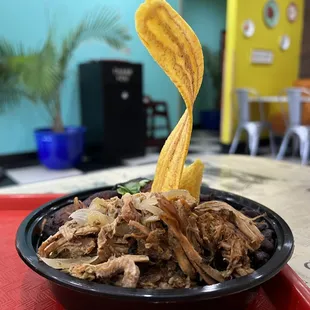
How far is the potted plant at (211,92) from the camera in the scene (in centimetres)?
609

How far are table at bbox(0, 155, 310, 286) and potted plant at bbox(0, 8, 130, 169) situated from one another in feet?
6.11

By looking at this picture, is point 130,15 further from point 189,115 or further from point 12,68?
point 189,115

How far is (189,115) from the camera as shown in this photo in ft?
1.62

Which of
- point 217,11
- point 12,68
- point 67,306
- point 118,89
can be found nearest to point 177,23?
point 67,306

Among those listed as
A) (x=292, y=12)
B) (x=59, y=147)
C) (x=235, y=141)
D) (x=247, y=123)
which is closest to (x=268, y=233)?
(x=59, y=147)

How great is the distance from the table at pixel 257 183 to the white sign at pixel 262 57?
331 cm

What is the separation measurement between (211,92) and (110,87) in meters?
3.66

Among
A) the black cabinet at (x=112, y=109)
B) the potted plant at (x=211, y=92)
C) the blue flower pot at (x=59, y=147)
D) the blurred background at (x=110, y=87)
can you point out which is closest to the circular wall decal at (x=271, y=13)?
the blurred background at (x=110, y=87)

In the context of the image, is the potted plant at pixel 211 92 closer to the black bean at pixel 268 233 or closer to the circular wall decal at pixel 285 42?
the circular wall decal at pixel 285 42

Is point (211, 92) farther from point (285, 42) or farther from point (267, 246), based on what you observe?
point (267, 246)

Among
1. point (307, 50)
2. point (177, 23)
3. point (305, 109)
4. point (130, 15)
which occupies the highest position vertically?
point (130, 15)

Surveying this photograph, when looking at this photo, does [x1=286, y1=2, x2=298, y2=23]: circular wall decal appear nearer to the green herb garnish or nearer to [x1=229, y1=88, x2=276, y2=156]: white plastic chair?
[x1=229, y1=88, x2=276, y2=156]: white plastic chair

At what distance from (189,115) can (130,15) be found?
146 inches

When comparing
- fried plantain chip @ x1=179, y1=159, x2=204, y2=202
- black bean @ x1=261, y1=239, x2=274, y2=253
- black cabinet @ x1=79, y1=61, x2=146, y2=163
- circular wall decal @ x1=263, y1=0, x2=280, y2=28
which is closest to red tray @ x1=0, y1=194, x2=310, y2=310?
black bean @ x1=261, y1=239, x2=274, y2=253
